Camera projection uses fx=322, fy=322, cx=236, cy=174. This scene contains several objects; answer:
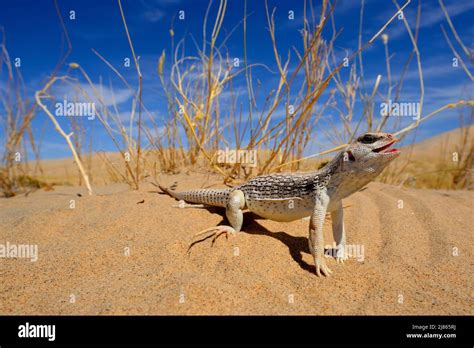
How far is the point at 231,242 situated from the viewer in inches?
122

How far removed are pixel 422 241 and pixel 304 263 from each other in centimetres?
156

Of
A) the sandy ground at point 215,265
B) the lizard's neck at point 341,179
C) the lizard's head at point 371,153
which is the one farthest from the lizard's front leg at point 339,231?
the lizard's head at point 371,153

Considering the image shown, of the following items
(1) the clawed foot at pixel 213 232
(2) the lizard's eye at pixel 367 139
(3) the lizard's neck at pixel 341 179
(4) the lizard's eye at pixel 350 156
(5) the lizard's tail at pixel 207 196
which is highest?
(2) the lizard's eye at pixel 367 139

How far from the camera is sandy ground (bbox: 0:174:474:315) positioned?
7.14 ft

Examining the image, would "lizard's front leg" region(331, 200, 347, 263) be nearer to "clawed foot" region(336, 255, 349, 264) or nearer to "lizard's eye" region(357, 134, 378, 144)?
"clawed foot" region(336, 255, 349, 264)

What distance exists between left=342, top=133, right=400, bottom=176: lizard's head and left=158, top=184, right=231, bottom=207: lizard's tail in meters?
1.47

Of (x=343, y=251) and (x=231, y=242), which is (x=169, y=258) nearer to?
(x=231, y=242)

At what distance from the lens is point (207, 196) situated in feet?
12.5

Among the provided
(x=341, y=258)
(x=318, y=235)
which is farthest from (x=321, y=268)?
Answer: (x=341, y=258)

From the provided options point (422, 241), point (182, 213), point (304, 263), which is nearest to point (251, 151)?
point (182, 213)

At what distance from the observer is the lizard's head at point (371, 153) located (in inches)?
97.7

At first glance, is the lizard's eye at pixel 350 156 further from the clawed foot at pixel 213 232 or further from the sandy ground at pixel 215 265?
the clawed foot at pixel 213 232

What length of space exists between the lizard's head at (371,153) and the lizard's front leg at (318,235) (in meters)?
0.37
